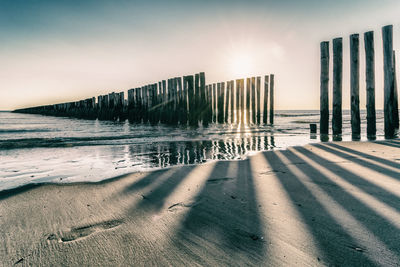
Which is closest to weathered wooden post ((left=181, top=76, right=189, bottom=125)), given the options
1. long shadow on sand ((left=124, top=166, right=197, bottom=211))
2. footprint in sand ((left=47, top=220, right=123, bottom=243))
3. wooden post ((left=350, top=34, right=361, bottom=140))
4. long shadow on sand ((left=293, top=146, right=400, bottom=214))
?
wooden post ((left=350, top=34, right=361, bottom=140))

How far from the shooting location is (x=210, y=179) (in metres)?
2.68

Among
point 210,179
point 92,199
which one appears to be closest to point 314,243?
point 210,179

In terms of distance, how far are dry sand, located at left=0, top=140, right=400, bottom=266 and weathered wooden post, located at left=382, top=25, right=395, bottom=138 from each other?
4.62 metres

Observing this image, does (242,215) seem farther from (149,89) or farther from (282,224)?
(149,89)

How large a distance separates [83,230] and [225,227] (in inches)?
35.6

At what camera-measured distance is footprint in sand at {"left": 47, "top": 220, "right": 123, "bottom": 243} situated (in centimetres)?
143

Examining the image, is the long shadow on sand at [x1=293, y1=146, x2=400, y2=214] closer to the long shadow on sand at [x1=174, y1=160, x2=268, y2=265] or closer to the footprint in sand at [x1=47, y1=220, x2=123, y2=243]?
the long shadow on sand at [x1=174, y1=160, x2=268, y2=265]

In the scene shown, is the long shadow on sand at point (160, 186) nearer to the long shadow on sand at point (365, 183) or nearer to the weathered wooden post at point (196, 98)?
the long shadow on sand at point (365, 183)

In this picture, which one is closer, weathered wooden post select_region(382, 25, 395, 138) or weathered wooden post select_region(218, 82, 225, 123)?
weathered wooden post select_region(382, 25, 395, 138)

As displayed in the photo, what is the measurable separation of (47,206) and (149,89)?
628 inches

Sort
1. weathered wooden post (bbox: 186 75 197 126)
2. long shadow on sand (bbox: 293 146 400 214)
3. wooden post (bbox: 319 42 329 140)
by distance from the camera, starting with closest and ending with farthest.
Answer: long shadow on sand (bbox: 293 146 400 214), wooden post (bbox: 319 42 329 140), weathered wooden post (bbox: 186 75 197 126)

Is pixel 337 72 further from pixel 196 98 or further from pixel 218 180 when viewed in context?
pixel 196 98

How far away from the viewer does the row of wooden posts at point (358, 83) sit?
621cm

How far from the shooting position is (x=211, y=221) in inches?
62.6
